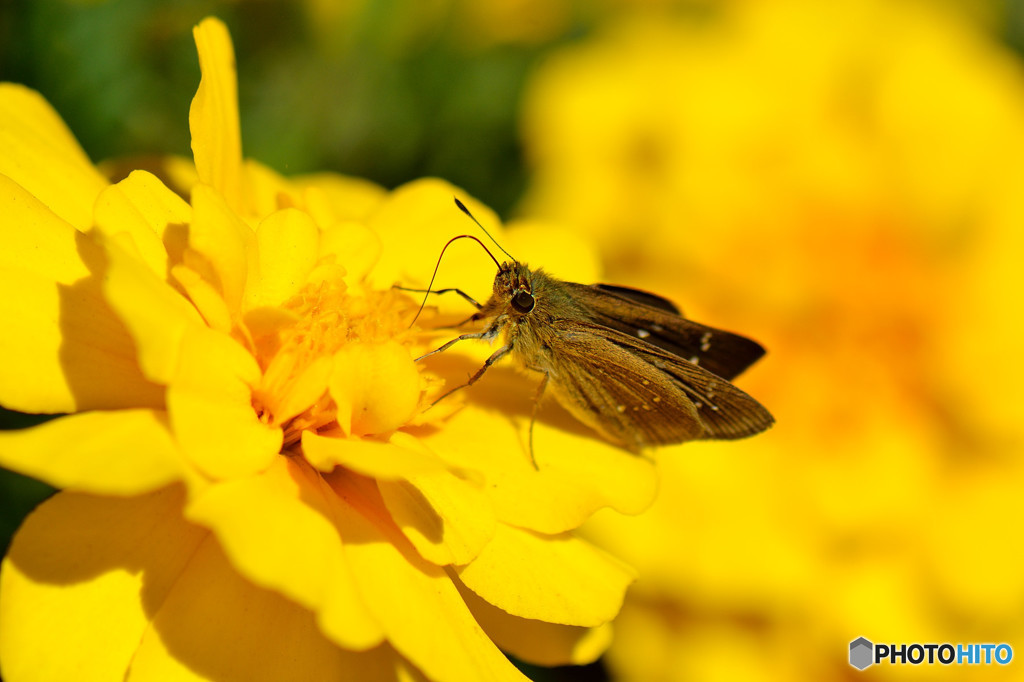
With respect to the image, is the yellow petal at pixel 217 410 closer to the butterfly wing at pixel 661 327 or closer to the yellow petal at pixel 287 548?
the yellow petal at pixel 287 548

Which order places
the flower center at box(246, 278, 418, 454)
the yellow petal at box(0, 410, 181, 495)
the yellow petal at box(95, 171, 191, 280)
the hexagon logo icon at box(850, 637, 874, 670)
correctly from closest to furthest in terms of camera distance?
1. the yellow petal at box(0, 410, 181, 495)
2. the yellow petal at box(95, 171, 191, 280)
3. the flower center at box(246, 278, 418, 454)
4. the hexagon logo icon at box(850, 637, 874, 670)

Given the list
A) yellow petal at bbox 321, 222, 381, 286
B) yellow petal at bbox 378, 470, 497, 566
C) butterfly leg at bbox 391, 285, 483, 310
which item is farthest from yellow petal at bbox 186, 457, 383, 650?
butterfly leg at bbox 391, 285, 483, 310

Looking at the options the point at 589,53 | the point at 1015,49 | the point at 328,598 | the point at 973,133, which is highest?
the point at 1015,49

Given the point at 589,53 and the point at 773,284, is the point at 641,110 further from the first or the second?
the point at 773,284

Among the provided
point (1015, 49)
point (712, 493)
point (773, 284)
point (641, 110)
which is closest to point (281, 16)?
point (641, 110)

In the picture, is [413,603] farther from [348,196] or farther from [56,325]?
[348,196]

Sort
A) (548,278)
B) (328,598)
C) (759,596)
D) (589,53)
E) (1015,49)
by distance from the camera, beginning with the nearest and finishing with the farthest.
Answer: (328,598), (548,278), (759,596), (589,53), (1015,49)

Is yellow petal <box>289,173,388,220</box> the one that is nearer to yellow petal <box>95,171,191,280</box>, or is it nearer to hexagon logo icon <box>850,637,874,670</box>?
yellow petal <box>95,171,191,280</box>
